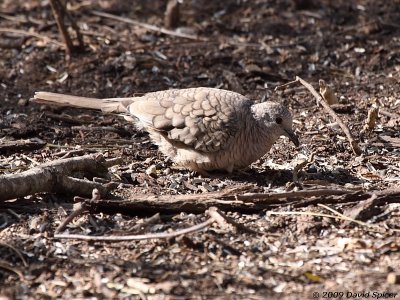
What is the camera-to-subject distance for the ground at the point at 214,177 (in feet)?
14.1

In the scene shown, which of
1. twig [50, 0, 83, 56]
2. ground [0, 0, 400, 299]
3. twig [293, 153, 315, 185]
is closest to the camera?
ground [0, 0, 400, 299]

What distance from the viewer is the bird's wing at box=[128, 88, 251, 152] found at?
5812 mm

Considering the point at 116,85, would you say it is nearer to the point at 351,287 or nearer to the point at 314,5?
the point at 314,5

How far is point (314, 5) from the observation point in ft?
33.0

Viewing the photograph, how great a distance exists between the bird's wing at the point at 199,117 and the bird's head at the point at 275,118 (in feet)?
0.39

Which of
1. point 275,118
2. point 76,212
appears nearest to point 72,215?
point 76,212

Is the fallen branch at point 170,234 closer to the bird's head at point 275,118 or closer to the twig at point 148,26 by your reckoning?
the bird's head at point 275,118

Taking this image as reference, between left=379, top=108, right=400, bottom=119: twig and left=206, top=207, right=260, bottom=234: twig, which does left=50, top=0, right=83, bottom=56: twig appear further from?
left=206, top=207, right=260, bottom=234: twig

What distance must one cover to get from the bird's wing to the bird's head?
0.12m

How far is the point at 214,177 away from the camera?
5.98 metres

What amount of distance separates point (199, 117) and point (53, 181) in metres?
1.28

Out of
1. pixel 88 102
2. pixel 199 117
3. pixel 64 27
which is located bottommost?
pixel 88 102

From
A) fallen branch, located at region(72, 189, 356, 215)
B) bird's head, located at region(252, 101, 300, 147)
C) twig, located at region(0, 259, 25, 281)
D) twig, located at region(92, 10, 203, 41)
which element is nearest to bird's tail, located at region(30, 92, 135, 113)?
bird's head, located at region(252, 101, 300, 147)

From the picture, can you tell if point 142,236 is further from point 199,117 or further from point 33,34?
point 33,34
